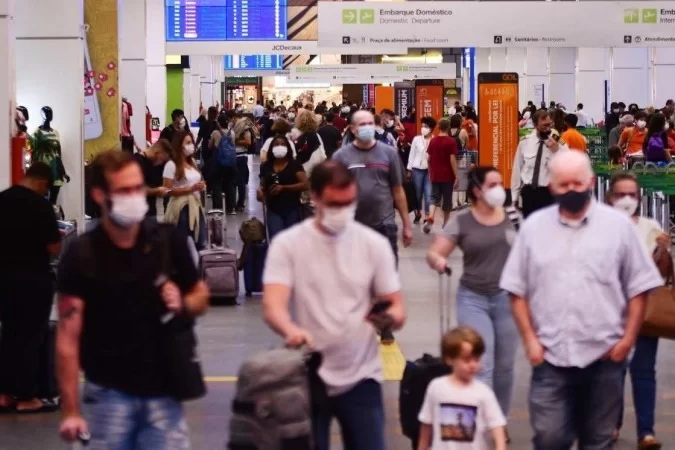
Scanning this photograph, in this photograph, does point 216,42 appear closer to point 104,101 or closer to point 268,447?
point 104,101

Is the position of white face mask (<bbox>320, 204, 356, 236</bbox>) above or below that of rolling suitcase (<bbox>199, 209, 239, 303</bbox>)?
above

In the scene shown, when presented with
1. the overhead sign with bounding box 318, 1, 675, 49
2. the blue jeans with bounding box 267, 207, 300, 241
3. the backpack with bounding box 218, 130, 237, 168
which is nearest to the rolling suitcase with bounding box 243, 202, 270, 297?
the blue jeans with bounding box 267, 207, 300, 241

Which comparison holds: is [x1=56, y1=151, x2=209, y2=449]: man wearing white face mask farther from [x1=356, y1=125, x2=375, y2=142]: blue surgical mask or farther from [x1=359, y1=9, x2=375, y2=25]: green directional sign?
[x1=359, y1=9, x2=375, y2=25]: green directional sign

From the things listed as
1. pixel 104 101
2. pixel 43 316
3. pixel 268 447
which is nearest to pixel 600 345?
pixel 268 447

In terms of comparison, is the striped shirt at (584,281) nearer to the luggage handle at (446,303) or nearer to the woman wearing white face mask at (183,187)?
the luggage handle at (446,303)

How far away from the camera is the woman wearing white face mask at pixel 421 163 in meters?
22.2

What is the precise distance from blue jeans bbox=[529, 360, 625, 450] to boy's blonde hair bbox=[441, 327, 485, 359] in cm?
27

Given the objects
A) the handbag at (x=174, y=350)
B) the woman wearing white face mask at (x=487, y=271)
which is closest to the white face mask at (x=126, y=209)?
the handbag at (x=174, y=350)

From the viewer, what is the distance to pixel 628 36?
85.9ft

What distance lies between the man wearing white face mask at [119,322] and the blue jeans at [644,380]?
3.49 m

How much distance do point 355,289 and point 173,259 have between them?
2.45ft

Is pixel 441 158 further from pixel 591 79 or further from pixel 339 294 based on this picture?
pixel 591 79

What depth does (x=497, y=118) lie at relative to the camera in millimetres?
23094

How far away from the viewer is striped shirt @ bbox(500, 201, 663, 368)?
19.9 feet
